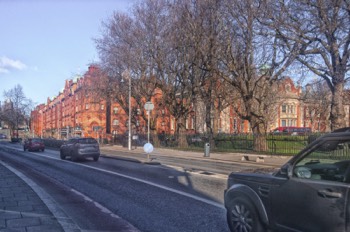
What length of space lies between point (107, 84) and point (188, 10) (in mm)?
14505

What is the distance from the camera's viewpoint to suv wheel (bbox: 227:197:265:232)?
5039mm

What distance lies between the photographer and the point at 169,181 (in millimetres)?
12359

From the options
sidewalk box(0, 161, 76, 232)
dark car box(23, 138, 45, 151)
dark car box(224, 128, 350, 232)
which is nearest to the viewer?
dark car box(224, 128, 350, 232)

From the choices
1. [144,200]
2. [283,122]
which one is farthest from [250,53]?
[283,122]

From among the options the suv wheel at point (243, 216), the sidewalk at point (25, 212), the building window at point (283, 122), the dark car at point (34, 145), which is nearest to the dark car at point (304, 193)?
the suv wheel at point (243, 216)

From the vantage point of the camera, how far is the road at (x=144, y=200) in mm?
6789

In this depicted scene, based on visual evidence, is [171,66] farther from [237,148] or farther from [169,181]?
[169,181]

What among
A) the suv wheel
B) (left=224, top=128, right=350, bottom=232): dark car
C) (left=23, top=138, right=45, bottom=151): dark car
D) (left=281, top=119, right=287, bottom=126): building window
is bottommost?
(left=23, top=138, right=45, bottom=151): dark car

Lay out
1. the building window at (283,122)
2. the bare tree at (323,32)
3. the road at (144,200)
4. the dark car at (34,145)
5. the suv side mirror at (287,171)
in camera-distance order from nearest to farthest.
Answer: the suv side mirror at (287,171) < the road at (144,200) < the bare tree at (323,32) < the dark car at (34,145) < the building window at (283,122)

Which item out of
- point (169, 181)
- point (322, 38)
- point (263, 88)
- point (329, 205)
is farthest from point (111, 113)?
point (329, 205)

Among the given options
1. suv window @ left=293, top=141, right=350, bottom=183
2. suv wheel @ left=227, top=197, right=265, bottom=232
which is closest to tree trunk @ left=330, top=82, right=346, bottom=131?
suv wheel @ left=227, top=197, right=265, bottom=232

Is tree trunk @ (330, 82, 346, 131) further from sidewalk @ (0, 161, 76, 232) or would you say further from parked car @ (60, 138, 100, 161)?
sidewalk @ (0, 161, 76, 232)

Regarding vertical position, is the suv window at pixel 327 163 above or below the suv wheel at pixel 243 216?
above

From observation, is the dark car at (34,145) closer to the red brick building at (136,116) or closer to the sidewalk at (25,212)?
the red brick building at (136,116)
